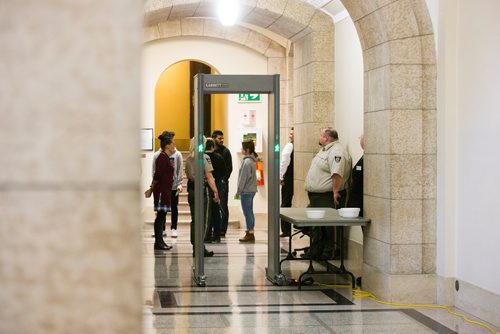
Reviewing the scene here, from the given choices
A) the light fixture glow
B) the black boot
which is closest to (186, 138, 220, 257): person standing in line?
the black boot

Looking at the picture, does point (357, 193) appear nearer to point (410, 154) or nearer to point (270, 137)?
point (270, 137)

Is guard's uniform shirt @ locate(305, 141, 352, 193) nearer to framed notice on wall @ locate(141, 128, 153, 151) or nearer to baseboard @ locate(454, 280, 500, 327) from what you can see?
baseboard @ locate(454, 280, 500, 327)

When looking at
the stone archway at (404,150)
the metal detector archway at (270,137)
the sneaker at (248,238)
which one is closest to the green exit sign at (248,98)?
the sneaker at (248,238)

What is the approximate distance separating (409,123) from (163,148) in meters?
4.87

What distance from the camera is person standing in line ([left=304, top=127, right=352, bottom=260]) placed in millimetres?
10203

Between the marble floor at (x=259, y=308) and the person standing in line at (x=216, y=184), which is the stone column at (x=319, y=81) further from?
the marble floor at (x=259, y=308)

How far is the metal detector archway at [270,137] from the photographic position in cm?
884

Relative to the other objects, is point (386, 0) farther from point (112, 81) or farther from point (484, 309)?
point (112, 81)

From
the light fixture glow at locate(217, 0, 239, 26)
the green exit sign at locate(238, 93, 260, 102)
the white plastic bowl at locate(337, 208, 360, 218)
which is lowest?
the white plastic bowl at locate(337, 208, 360, 218)

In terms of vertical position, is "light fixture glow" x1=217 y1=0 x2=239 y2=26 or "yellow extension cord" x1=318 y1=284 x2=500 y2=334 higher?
"light fixture glow" x1=217 y1=0 x2=239 y2=26

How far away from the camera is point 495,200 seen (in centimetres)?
704

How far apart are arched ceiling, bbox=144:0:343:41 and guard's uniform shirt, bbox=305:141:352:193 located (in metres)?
2.26

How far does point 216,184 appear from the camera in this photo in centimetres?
1308

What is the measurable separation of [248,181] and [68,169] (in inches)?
473
